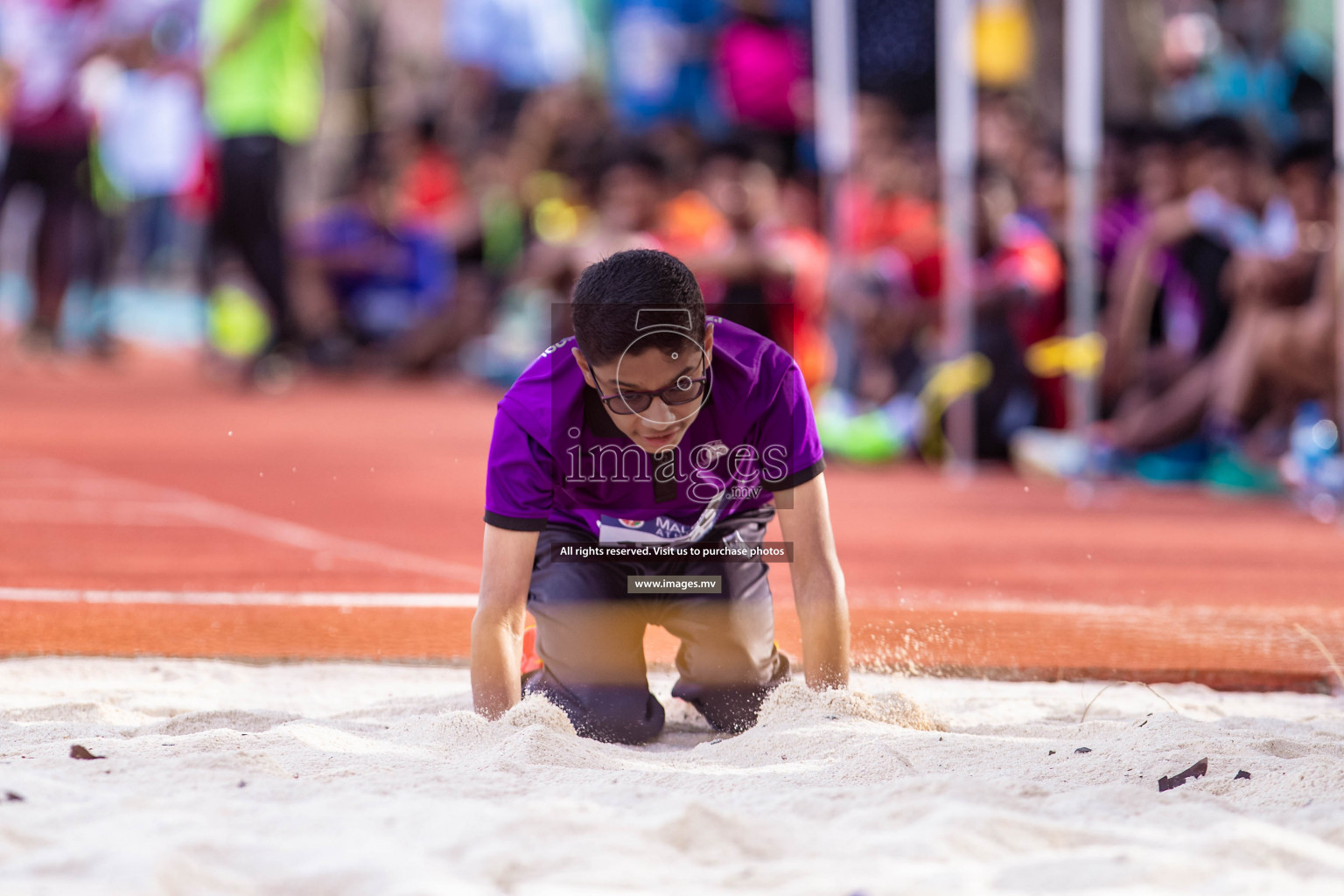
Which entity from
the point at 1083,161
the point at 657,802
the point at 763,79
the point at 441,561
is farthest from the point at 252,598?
the point at 763,79

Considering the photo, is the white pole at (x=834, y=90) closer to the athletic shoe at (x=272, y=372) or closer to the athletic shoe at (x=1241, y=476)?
the athletic shoe at (x=1241, y=476)

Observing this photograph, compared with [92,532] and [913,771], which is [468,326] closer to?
[92,532]

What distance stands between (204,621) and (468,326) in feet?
23.6

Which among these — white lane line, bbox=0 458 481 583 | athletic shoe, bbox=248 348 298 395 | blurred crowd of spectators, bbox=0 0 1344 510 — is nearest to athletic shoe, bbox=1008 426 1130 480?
blurred crowd of spectators, bbox=0 0 1344 510

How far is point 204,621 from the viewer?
155 inches

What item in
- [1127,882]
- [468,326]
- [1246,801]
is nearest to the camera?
[1127,882]

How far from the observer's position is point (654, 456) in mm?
2986

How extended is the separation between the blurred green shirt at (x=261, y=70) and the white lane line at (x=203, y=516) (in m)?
2.64

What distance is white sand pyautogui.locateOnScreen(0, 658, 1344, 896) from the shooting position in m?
2.01

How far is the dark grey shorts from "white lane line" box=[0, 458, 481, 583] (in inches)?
48.3

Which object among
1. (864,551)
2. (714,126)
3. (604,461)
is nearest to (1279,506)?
(864,551)

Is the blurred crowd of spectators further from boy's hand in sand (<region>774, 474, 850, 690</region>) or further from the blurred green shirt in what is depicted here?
boy's hand in sand (<region>774, 474, 850, 690</region>)

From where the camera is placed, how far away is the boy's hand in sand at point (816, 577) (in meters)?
2.93

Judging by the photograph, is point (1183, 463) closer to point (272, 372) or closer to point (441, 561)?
point (441, 561)
